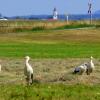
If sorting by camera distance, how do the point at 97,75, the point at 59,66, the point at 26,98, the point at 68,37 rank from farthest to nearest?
1. the point at 68,37
2. the point at 59,66
3. the point at 97,75
4. the point at 26,98

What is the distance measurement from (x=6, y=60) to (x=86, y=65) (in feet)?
35.9

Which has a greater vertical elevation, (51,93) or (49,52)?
(51,93)

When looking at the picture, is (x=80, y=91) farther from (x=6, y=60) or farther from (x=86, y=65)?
(x=6, y=60)

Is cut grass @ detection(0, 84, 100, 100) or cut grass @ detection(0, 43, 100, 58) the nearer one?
cut grass @ detection(0, 84, 100, 100)

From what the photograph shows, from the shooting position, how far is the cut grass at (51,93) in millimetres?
17219

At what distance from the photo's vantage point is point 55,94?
18.1m

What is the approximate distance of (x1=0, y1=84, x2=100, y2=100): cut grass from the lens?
17219 mm

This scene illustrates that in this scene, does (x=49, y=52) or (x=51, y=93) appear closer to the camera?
(x=51, y=93)

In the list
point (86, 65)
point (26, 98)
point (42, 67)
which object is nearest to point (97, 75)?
point (86, 65)

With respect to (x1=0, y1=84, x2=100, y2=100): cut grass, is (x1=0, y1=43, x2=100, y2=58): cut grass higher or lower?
lower

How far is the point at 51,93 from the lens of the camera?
60.1 feet

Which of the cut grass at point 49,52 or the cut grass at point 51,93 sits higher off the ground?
the cut grass at point 51,93

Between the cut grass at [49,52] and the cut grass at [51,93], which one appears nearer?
the cut grass at [51,93]

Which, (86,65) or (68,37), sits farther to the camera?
(68,37)
